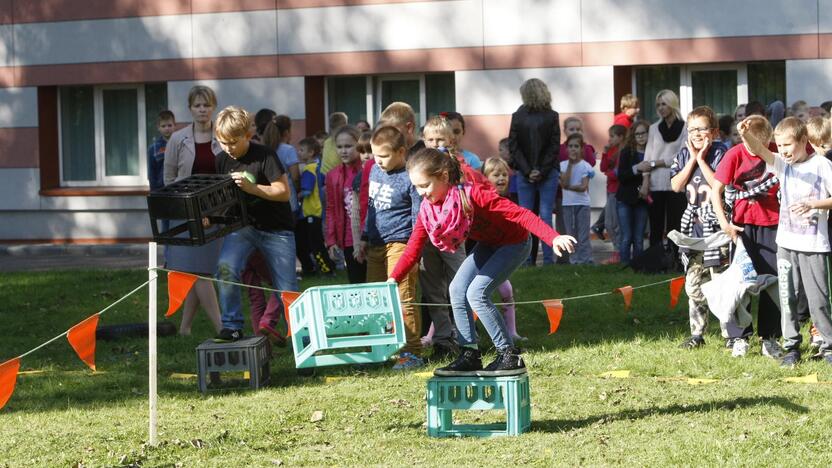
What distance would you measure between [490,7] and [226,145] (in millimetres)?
9969

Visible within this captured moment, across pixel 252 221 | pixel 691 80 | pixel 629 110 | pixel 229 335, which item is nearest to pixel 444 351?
pixel 229 335

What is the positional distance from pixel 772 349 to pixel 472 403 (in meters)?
3.08

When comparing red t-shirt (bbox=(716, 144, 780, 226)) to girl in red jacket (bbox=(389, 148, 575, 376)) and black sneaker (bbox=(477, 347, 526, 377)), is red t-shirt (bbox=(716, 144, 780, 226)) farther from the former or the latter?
black sneaker (bbox=(477, 347, 526, 377))

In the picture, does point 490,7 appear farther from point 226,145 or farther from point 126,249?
point 226,145

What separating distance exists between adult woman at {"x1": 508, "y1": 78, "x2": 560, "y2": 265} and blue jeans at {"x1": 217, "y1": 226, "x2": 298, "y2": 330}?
17.9 ft

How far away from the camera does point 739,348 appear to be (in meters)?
9.73

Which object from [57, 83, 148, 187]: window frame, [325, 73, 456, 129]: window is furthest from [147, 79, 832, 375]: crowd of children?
[57, 83, 148, 187]: window frame

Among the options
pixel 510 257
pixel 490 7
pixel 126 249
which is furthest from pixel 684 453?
pixel 126 249

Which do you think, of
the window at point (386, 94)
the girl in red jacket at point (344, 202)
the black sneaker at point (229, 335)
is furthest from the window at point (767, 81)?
the black sneaker at point (229, 335)

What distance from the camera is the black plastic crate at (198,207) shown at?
27.8 ft

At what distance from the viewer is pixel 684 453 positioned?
6.82 m

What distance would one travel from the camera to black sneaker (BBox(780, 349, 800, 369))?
923 centimetres

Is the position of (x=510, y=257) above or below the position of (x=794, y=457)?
above

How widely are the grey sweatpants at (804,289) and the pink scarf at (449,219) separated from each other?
2.62 metres
